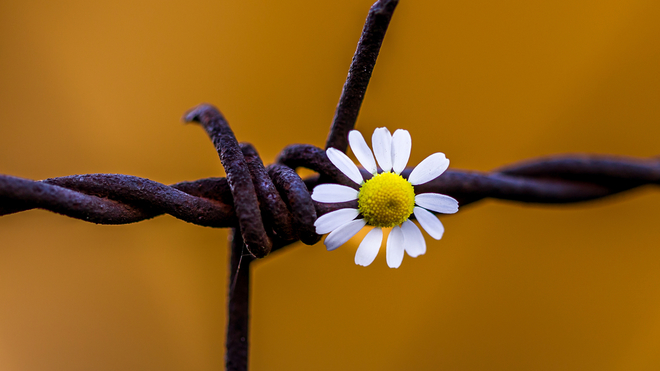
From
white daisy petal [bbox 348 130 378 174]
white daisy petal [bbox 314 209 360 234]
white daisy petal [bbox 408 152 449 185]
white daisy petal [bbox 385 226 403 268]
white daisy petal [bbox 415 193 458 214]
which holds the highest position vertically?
white daisy petal [bbox 348 130 378 174]

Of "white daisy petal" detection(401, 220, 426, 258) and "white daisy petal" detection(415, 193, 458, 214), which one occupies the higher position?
"white daisy petal" detection(415, 193, 458, 214)

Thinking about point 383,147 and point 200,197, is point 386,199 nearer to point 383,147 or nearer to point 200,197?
point 383,147

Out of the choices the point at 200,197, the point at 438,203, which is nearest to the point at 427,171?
the point at 438,203

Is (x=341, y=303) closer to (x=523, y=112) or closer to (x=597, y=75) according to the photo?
(x=523, y=112)

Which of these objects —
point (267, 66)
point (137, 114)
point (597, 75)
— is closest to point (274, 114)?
point (267, 66)

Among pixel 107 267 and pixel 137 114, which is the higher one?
pixel 137 114

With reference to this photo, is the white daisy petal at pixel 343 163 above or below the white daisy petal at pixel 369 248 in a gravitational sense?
above
